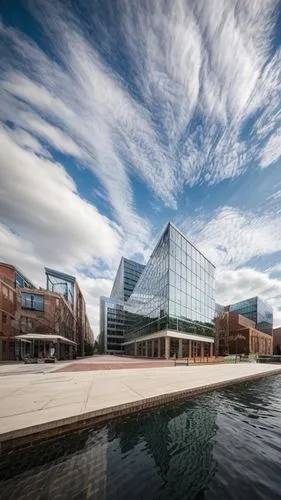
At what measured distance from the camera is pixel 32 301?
38.6 meters

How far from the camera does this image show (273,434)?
285 inches

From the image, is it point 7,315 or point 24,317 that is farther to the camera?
point 24,317

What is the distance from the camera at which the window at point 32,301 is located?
37.9 m

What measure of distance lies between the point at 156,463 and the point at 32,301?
37929 mm

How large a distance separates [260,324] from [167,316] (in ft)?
224

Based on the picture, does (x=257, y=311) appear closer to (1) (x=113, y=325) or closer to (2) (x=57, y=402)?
(1) (x=113, y=325)

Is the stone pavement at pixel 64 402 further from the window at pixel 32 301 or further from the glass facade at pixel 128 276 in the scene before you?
the glass facade at pixel 128 276

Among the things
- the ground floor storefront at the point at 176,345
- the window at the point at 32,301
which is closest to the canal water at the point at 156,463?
the ground floor storefront at the point at 176,345

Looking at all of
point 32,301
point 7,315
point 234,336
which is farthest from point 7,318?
point 234,336

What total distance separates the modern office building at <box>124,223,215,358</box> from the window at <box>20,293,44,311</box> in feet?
67.4

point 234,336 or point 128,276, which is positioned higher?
point 128,276

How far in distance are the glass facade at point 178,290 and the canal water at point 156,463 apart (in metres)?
32.2

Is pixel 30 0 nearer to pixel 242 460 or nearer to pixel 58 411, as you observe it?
pixel 58 411

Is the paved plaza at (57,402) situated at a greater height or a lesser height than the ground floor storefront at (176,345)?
greater
